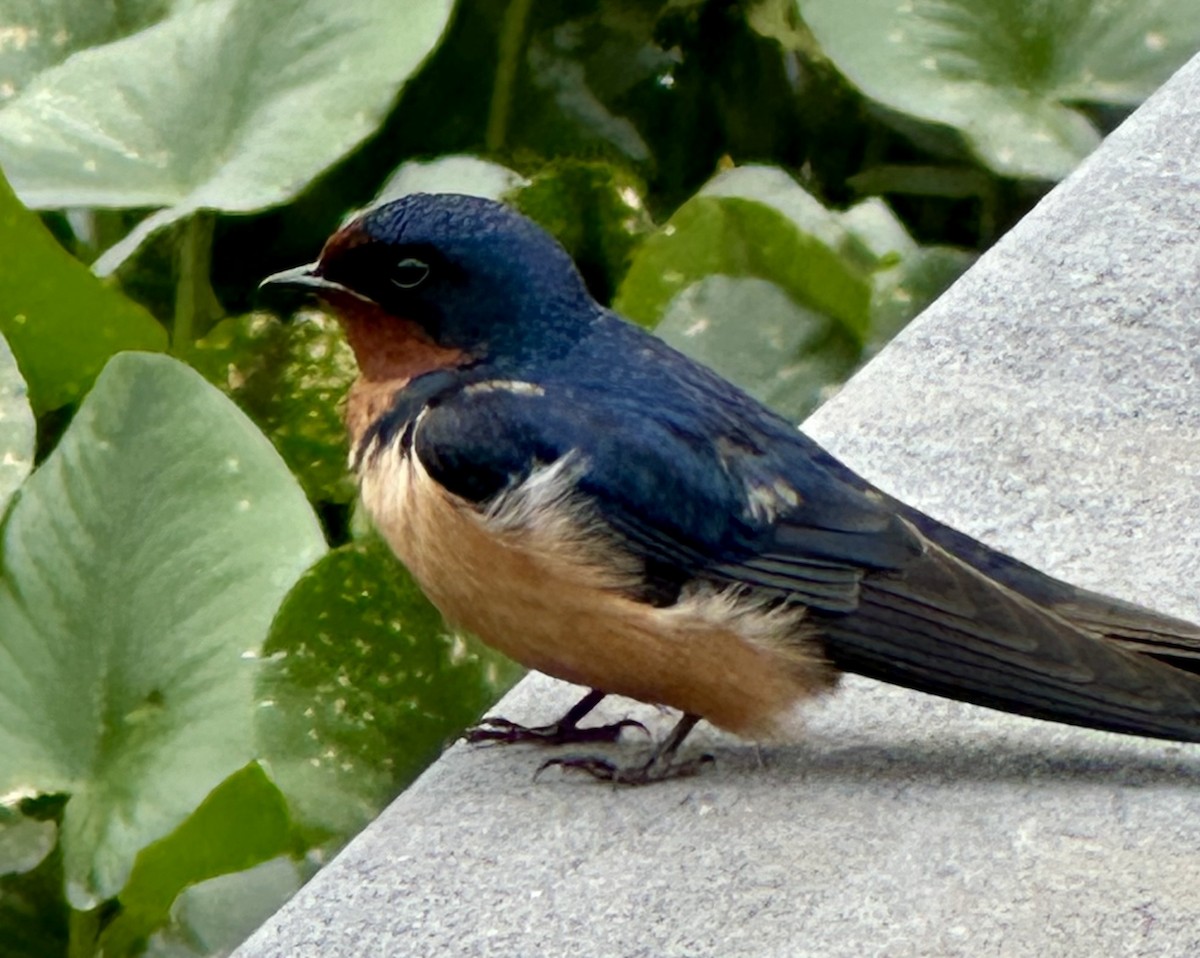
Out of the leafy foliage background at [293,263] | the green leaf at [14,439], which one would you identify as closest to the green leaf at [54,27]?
the leafy foliage background at [293,263]

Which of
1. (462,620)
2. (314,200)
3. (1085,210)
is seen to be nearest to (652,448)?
(462,620)

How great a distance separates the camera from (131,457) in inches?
100

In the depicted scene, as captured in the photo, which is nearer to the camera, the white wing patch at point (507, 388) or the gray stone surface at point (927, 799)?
the gray stone surface at point (927, 799)

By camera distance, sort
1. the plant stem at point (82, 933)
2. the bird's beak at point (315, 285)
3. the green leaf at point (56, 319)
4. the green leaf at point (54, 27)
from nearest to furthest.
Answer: the bird's beak at point (315, 285)
the plant stem at point (82, 933)
the green leaf at point (56, 319)
the green leaf at point (54, 27)

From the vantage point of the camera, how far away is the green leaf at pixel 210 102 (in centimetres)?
283

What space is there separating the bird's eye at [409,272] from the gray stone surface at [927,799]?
45 centimetres

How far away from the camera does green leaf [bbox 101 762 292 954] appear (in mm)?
2230

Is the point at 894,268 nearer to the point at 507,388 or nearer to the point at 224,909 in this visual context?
the point at 507,388

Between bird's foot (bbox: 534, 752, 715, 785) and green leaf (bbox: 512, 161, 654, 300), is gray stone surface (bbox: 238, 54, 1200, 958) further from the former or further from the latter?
green leaf (bbox: 512, 161, 654, 300)

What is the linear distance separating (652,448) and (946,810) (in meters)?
0.42

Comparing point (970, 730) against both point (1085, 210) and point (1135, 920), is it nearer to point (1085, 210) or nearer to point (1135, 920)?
point (1135, 920)

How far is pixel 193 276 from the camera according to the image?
323cm

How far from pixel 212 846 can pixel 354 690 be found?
23 centimetres

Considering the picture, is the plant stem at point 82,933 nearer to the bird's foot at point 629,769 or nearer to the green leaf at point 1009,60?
the bird's foot at point 629,769
